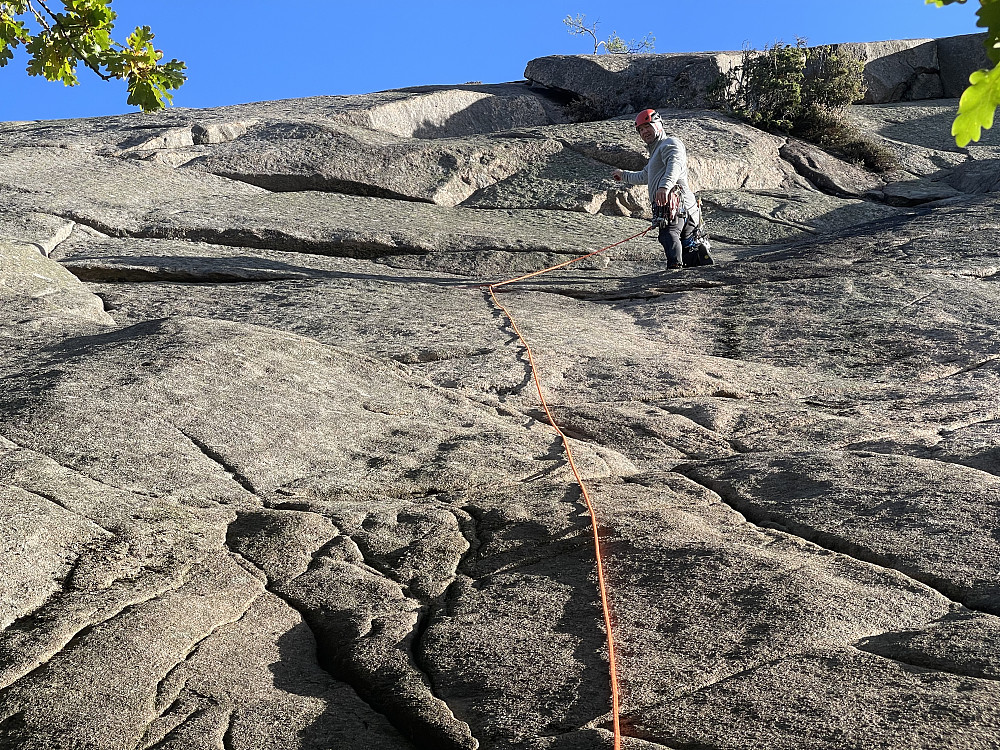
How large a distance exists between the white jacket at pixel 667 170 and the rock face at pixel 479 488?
1.22m

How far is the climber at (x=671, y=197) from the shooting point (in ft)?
36.2

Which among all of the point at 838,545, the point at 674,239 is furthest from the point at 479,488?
the point at 674,239

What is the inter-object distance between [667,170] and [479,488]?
6977mm

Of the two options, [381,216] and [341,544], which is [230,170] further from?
[341,544]

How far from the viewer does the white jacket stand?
1102cm

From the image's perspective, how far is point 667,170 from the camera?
11.0 meters

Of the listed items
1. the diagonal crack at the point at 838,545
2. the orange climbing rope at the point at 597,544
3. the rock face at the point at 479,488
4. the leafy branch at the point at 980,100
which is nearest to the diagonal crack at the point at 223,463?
the rock face at the point at 479,488

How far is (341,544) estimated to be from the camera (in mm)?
4430

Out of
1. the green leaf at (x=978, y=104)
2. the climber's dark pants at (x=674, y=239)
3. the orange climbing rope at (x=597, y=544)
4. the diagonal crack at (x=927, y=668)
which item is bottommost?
the diagonal crack at (x=927, y=668)

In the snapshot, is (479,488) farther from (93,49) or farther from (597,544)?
(93,49)

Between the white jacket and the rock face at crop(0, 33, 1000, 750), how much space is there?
1.22 meters

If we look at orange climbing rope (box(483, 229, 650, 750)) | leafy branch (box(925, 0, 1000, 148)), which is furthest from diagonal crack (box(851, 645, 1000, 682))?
leafy branch (box(925, 0, 1000, 148))

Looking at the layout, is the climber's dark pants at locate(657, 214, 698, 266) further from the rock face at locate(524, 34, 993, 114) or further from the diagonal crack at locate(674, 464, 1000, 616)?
the rock face at locate(524, 34, 993, 114)

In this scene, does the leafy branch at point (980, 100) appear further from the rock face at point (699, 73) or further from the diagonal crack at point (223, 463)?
the rock face at point (699, 73)
